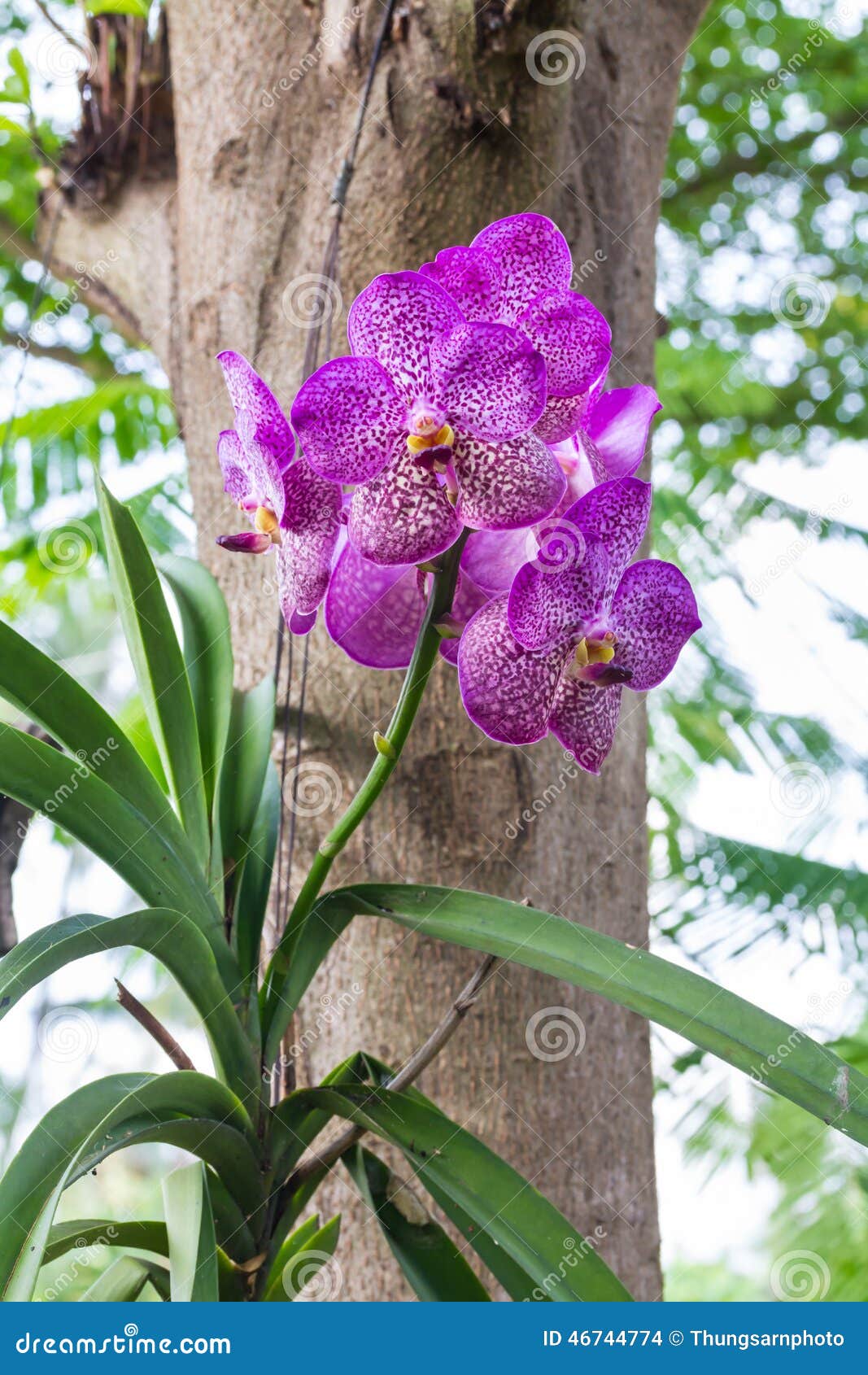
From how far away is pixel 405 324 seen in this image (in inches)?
17.9

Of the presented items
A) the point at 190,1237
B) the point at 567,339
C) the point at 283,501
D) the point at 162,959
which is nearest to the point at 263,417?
the point at 283,501

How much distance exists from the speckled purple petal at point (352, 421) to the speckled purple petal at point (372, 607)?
6cm

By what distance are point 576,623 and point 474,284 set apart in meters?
0.16

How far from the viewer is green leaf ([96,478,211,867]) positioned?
601 mm

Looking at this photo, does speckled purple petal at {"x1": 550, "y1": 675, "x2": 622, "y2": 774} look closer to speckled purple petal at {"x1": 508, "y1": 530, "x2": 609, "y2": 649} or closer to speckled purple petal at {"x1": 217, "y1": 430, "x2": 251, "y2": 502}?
speckled purple petal at {"x1": 508, "y1": 530, "x2": 609, "y2": 649}

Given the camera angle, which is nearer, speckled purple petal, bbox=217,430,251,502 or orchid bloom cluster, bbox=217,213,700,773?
orchid bloom cluster, bbox=217,213,700,773

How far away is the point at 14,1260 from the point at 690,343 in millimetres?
2386

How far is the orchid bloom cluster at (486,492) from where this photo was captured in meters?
0.44

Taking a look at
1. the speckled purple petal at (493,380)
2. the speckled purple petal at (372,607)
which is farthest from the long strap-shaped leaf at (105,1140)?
the speckled purple petal at (493,380)

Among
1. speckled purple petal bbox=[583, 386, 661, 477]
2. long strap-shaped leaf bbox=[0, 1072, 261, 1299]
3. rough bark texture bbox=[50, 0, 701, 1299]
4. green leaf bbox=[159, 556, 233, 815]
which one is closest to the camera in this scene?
long strap-shaped leaf bbox=[0, 1072, 261, 1299]

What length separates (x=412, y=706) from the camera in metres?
0.48

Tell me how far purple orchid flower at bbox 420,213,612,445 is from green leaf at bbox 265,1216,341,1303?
47 centimetres

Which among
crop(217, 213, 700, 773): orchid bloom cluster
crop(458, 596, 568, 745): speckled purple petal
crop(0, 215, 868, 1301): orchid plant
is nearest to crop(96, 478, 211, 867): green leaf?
crop(0, 215, 868, 1301): orchid plant

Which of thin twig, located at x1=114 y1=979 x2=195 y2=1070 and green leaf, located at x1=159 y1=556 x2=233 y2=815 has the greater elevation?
green leaf, located at x1=159 y1=556 x2=233 y2=815
